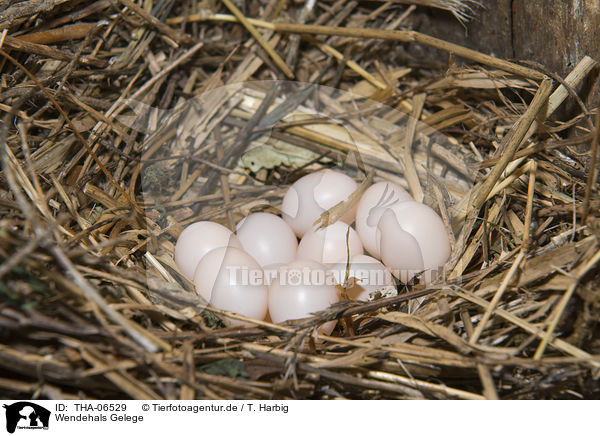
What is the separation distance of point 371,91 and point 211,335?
3.79 ft

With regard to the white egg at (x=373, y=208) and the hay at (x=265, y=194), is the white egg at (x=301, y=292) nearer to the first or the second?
the hay at (x=265, y=194)

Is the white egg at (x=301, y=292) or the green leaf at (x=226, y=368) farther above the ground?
the white egg at (x=301, y=292)

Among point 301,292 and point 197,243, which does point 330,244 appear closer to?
point 301,292

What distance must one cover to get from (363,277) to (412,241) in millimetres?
153

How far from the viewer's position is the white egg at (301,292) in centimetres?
114

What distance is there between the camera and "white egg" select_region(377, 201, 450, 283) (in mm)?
1204

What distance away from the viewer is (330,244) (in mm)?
1304

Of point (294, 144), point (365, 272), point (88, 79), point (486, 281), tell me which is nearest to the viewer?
point (486, 281)

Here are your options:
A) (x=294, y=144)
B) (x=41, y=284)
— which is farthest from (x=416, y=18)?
(x=41, y=284)

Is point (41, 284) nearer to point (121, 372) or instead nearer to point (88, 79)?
point (121, 372)

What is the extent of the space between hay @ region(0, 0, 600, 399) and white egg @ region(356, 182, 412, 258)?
8cm

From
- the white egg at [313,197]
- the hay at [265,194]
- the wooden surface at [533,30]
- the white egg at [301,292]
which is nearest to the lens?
the hay at [265,194]

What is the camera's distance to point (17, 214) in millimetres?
1049

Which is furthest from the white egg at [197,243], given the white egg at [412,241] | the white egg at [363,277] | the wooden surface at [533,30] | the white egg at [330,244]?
the wooden surface at [533,30]
